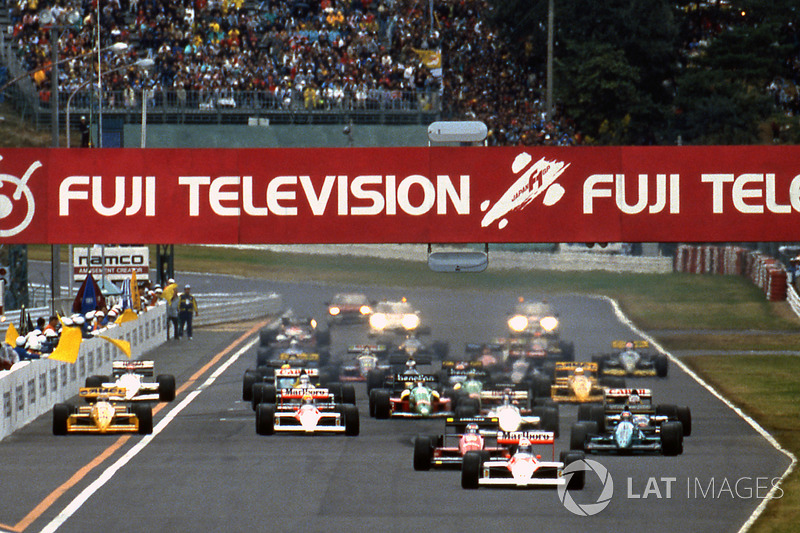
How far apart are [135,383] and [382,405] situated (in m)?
4.66

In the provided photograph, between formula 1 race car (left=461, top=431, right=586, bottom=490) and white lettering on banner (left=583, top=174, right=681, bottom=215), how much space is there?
3555mm

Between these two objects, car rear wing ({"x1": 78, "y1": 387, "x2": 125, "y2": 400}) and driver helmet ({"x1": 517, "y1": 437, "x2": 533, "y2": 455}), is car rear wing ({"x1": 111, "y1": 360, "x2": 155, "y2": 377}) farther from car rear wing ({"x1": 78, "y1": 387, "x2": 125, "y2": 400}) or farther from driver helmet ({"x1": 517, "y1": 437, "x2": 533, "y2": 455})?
driver helmet ({"x1": 517, "y1": 437, "x2": 533, "y2": 455})

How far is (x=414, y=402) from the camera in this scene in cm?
2658

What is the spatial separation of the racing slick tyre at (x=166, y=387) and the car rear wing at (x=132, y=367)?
0.36m

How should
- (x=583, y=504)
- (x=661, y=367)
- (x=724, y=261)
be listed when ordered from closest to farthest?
(x=583, y=504), (x=661, y=367), (x=724, y=261)

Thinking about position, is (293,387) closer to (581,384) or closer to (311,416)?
(311,416)

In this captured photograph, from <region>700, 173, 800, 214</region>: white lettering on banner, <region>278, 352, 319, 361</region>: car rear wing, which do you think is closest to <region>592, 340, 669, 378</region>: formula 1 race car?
<region>278, 352, 319, 361</region>: car rear wing

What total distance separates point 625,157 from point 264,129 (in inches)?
1649

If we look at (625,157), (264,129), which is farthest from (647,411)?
(264,129)

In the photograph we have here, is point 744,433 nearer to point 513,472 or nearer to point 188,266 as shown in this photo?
point 513,472

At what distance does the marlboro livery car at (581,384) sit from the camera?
2927cm

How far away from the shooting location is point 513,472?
19.4m

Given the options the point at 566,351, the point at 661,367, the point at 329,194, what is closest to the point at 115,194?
the point at 329,194

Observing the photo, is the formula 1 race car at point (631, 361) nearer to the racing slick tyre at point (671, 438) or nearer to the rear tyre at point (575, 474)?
the racing slick tyre at point (671, 438)
